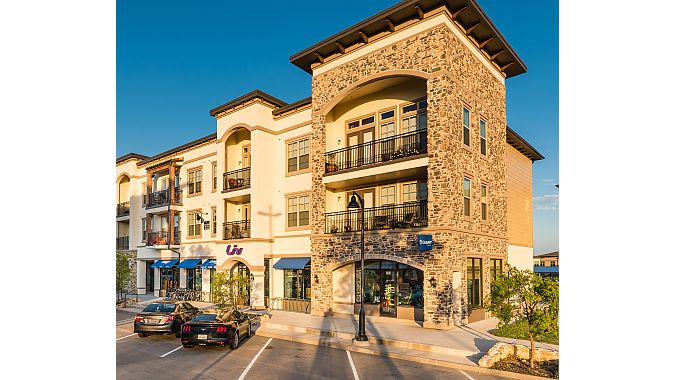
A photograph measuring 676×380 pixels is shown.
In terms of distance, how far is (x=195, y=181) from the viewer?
113 ft

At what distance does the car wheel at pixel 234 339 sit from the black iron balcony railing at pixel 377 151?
1036cm

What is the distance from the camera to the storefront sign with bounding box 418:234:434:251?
18.8m

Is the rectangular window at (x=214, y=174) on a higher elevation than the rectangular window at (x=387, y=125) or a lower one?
lower

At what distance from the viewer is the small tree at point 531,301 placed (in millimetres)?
11859

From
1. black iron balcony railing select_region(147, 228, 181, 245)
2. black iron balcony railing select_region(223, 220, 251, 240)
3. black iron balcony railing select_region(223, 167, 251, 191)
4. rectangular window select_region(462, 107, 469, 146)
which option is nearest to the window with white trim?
rectangular window select_region(462, 107, 469, 146)

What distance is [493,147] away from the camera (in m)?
24.2

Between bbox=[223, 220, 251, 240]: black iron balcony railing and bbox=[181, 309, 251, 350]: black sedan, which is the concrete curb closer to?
bbox=[181, 309, 251, 350]: black sedan

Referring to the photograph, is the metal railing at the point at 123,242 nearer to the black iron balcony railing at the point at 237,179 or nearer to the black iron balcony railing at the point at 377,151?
the black iron balcony railing at the point at 237,179

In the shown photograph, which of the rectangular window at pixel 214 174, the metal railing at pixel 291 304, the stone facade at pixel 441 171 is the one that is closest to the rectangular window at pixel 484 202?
the stone facade at pixel 441 171

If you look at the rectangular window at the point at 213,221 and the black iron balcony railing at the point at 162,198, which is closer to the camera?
the rectangular window at the point at 213,221

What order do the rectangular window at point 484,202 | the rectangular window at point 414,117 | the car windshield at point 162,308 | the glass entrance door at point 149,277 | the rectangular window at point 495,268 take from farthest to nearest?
the glass entrance door at point 149,277, the rectangular window at point 495,268, the rectangular window at point 484,202, the rectangular window at point 414,117, the car windshield at point 162,308

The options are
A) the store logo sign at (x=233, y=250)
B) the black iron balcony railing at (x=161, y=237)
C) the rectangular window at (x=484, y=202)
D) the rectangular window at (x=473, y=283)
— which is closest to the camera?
the rectangular window at (x=473, y=283)
